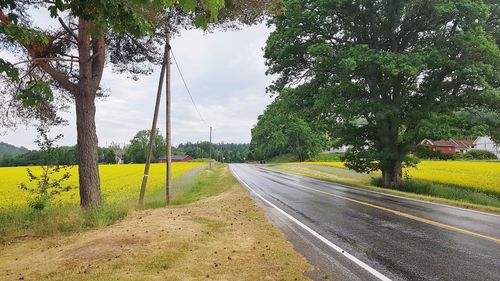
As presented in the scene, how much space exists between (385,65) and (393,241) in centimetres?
1502

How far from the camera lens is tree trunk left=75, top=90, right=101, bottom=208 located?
12.0 meters

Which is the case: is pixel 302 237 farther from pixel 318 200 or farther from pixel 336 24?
pixel 336 24

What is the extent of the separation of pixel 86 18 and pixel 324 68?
2147 cm

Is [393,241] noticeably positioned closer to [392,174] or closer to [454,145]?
[392,174]

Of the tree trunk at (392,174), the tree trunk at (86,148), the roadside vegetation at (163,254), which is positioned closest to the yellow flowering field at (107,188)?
the tree trunk at (86,148)

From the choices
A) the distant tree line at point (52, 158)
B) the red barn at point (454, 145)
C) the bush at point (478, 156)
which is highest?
the red barn at point (454, 145)

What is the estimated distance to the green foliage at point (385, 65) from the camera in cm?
2144

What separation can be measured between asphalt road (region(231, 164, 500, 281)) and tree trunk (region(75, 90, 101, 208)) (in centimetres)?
553

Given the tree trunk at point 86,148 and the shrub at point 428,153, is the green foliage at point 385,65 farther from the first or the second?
the tree trunk at point 86,148

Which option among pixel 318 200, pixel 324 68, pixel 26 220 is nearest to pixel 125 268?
pixel 26 220

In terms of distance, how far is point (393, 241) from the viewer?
26.5ft

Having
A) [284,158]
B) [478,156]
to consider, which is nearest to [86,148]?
[478,156]

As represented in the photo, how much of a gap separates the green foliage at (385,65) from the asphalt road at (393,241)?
1074 cm

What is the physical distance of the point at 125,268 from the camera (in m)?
6.23
